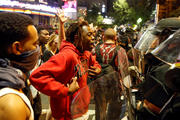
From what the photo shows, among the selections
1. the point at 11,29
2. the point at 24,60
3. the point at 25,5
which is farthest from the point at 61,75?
the point at 25,5

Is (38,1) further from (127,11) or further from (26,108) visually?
(26,108)

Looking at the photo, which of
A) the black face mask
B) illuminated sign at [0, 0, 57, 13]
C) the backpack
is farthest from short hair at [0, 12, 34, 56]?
illuminated sign at [0, 0, 57, 13]

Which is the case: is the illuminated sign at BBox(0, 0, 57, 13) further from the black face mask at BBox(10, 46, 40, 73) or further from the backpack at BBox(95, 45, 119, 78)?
the black face mask at BBox(10, 46, 40, 73)

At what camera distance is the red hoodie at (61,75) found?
7.34 feet

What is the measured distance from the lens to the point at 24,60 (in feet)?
5.05

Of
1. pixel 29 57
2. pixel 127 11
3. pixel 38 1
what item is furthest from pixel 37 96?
pixel 127 11

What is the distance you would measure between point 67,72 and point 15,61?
105 cm

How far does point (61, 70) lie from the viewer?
2357 millimetres

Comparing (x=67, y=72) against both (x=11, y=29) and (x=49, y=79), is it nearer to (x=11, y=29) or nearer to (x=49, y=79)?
(x=49, y=79)

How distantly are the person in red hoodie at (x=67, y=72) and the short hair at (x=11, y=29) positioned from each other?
2.75 ft

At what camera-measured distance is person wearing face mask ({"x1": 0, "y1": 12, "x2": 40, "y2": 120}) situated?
1.28m

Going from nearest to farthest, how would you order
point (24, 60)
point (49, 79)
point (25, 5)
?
point (24, 60)
point (49, 79)
point (25, 5)

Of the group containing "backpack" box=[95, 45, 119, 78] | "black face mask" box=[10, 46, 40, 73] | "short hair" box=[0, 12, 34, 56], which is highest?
"short hair" box=[0, 12, 34, 56]

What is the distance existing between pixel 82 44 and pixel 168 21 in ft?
4.01
